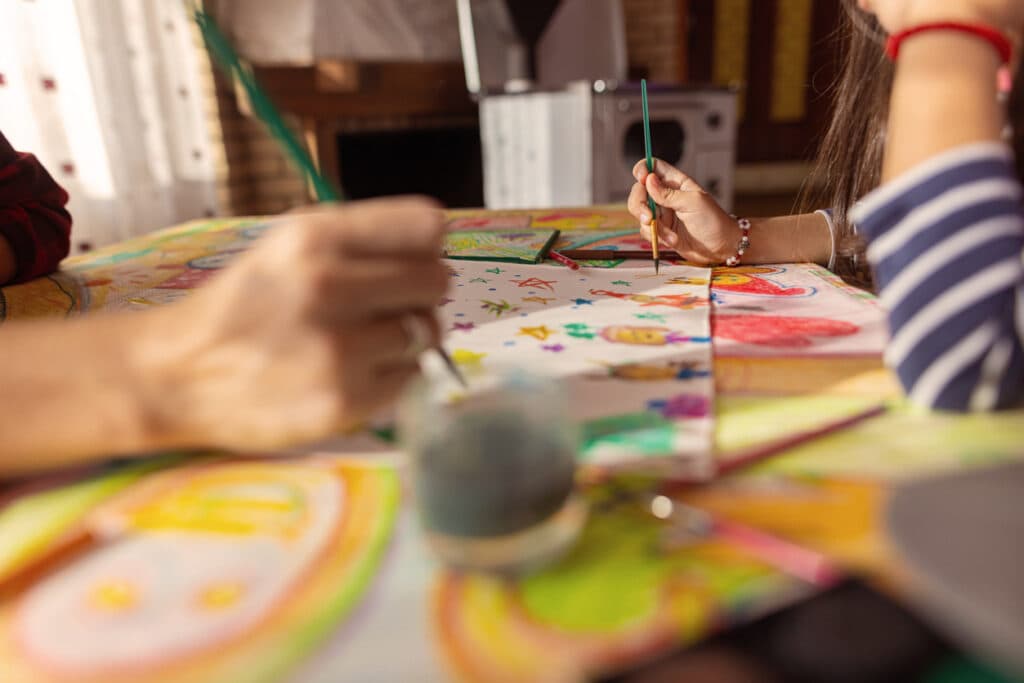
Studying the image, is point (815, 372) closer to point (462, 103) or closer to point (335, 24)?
point (335, 24)

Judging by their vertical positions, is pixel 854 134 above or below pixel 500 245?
above

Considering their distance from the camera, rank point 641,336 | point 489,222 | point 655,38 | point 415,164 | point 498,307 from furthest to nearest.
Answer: point 655,38
point 415,164
point 489,222
point 498,307
point 641,336

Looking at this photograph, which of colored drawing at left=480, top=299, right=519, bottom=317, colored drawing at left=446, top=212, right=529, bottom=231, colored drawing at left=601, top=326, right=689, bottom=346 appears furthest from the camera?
colored drawing at left=446, top=212, right=529, bottom=231

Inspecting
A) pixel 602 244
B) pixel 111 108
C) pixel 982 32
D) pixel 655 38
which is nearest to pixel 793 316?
pixel 982 32

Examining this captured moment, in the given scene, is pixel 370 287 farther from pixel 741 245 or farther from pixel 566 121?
pixel 566 121

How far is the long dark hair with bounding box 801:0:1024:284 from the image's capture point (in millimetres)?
731

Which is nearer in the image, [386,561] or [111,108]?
[386,561]

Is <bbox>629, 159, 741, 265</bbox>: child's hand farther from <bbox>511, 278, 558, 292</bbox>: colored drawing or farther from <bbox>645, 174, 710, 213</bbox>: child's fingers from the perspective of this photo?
<bbox>511, 278, 558, 292</bbox>: colored drawing

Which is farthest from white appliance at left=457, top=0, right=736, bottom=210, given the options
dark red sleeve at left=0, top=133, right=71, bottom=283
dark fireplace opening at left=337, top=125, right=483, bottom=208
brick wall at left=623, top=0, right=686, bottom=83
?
dark red sleeve at left=0, top=133, right=71, bottom=283

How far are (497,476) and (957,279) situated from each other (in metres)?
0.33

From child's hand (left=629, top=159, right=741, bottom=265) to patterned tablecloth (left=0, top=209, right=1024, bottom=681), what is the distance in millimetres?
393

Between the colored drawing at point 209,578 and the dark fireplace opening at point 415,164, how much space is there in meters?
2.63

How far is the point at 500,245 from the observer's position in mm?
962

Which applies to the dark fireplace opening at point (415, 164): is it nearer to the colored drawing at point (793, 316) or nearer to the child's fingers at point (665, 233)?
the child's fingers at point (665, 233)
